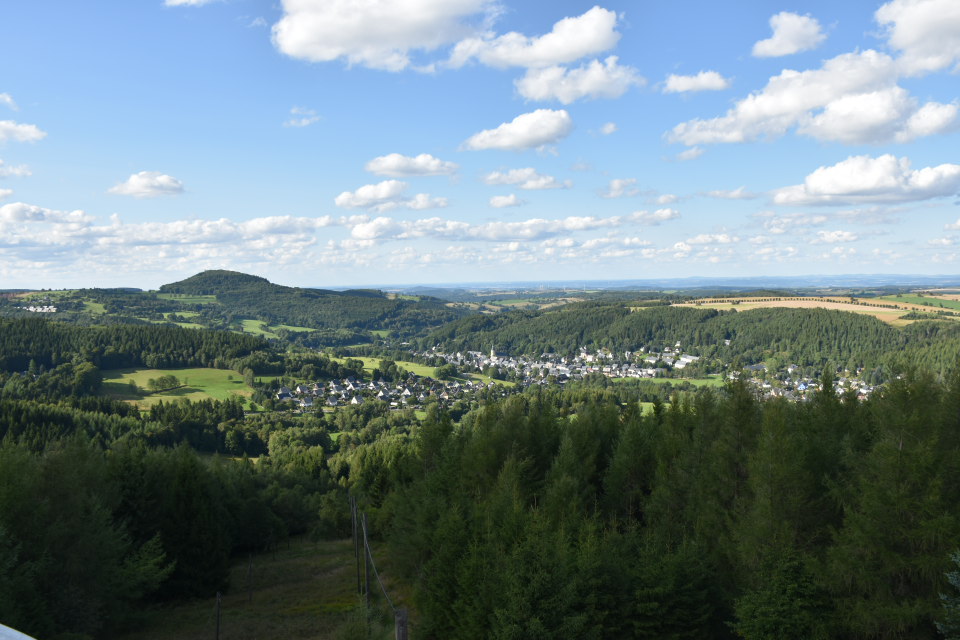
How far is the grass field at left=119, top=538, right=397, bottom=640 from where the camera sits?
27.3m

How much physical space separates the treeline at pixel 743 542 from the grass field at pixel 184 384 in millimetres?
110667

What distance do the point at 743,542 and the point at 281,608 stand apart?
2560 cm

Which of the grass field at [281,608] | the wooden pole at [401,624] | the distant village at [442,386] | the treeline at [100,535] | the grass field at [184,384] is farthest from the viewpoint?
the distant village at [442,386]

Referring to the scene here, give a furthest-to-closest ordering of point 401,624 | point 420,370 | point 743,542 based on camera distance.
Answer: point 420,370 → point 743,542 → point 401,624

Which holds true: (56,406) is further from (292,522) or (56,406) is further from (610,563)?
(610,563)

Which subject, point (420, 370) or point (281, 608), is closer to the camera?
point (281, 608)

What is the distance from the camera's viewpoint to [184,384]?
134 meters

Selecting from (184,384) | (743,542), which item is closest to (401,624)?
(743,542)

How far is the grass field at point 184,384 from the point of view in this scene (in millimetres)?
121938

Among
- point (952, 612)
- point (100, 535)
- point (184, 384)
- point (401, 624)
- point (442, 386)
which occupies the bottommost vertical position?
point (442, 386)

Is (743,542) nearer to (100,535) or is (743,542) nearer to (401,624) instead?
(401,624)

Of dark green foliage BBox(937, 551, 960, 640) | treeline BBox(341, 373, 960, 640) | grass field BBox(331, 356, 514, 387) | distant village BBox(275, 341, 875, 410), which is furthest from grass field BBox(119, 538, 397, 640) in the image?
grass field BBox(331, 356, 514, 387)

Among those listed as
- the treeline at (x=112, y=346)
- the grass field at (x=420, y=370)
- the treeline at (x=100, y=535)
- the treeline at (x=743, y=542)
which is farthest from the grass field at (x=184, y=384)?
the treeline at (x=743, y=542)

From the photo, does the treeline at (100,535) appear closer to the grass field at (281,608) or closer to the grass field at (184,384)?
the grass field at (281,608)
